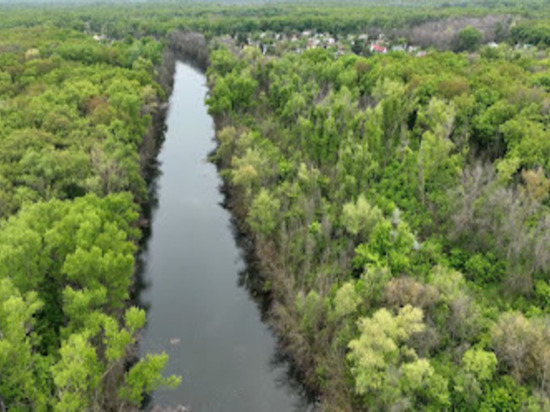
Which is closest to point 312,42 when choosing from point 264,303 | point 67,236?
point 264,303

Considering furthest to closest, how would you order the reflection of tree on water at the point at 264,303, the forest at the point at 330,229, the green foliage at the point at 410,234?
the reflection of tree on water at the point at 264,303, the green foliage at the point at 410,234, the forest at the point at 330,229

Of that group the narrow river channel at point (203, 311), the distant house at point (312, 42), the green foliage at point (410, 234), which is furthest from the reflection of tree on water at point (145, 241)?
the distant house at point (312, 42)

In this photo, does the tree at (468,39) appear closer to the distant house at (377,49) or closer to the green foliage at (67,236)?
the distant house at (377,49)

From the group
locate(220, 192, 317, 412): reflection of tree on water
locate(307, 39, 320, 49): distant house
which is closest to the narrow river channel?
locate(220, 192, 317, 412): reflection of tree on water

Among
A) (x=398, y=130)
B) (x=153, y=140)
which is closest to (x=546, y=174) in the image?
(x=398, y=130)

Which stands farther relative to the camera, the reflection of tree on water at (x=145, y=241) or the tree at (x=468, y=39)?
the tree at (x=468, y=39)

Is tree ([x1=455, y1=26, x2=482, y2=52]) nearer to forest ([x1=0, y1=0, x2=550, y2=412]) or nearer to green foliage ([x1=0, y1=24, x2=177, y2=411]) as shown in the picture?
forest ([x1=0, y1=0, x2=550, y2=412])
